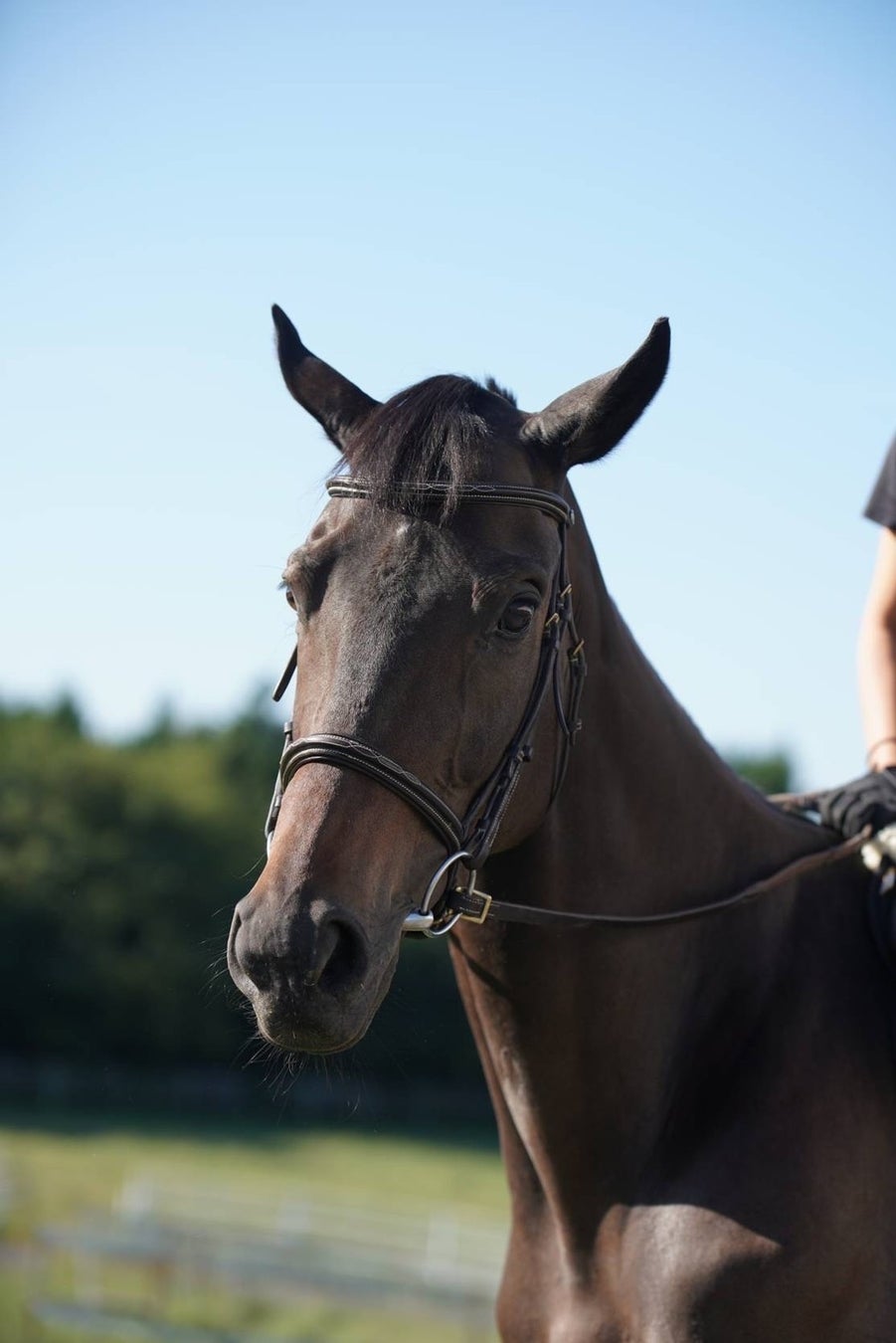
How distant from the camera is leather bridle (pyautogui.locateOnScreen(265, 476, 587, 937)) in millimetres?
3154

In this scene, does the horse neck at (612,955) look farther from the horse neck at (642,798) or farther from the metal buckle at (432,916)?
the metal buckle at (432,916)

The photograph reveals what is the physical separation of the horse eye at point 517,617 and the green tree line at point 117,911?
42.4m

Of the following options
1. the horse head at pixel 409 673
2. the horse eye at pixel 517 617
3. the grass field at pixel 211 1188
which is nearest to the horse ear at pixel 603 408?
the horse head at pixel 409 673

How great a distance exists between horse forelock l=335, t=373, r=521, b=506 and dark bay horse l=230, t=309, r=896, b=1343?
0.4 inches

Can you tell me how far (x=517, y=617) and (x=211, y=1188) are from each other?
1376 inches

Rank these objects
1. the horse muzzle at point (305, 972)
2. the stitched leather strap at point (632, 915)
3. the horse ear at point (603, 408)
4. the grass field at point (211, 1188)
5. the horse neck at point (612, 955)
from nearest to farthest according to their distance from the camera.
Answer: the horse muzzle at point (305, 972), the stitched leather strap at point (632, 915), the horse ear at point (603, 408), the horse neck at point (612, 955), the grass field at point (211, 1188)

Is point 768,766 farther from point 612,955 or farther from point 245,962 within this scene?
point 245,962

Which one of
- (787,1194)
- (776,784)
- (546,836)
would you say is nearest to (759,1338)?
(787,1194)

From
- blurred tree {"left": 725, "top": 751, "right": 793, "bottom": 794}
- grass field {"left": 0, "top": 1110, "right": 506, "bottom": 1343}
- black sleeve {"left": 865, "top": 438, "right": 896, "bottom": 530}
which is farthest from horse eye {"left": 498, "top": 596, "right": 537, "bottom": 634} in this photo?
blurred tree {"left": 725, "top": 751, "right": 793, "bottom": 794}

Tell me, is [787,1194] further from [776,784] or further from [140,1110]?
[776,784]

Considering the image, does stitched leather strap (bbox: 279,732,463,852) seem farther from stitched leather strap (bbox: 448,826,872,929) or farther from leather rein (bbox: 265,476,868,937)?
stitched leather strap (bbox: 448,826,872,929)

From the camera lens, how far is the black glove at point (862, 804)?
425 cm

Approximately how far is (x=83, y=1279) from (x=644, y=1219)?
2148cm

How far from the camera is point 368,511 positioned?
3494 millimetres
